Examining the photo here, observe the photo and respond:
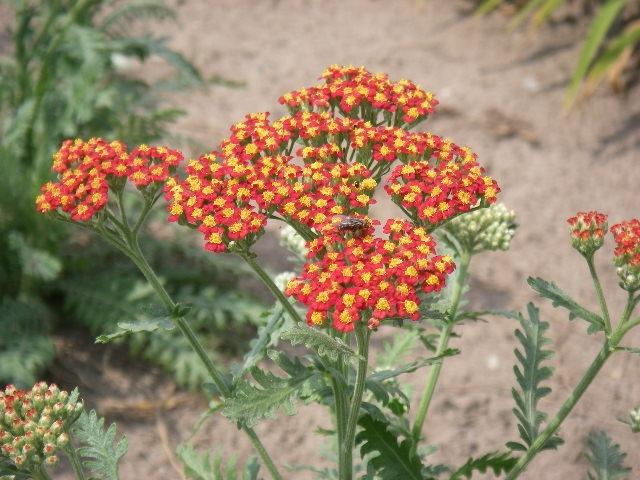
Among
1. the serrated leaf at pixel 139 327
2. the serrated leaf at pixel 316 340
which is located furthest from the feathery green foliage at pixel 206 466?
the serrated leaf at pixel 316 340

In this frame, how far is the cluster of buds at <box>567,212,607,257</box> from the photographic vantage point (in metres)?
2.21

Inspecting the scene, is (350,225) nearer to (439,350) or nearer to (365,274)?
(365,274)

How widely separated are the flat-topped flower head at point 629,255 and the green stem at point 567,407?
17cm

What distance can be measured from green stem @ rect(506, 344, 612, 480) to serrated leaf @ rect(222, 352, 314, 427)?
0.68m

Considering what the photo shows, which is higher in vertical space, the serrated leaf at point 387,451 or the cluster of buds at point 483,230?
the cluster of buds at point 483,230

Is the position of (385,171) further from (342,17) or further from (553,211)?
(342,17)

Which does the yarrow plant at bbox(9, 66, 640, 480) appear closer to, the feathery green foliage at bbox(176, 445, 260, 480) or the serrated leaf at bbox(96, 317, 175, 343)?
the serrated leaf at bbox(96, 317, 175, 343)

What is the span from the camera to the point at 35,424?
6.33 ft

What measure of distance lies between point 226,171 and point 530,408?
109cm

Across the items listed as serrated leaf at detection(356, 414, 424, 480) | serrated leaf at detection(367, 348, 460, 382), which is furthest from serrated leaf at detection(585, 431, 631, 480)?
serrated leaf at detection(367, 348, 460, 382)

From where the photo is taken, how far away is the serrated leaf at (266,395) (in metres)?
1.93

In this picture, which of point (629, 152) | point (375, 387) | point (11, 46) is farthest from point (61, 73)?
point (629, 152)

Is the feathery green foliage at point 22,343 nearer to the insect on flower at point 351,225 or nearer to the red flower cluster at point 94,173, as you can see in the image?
the red flower cluster at point 94,173

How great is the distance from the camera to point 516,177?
5.56 meters
